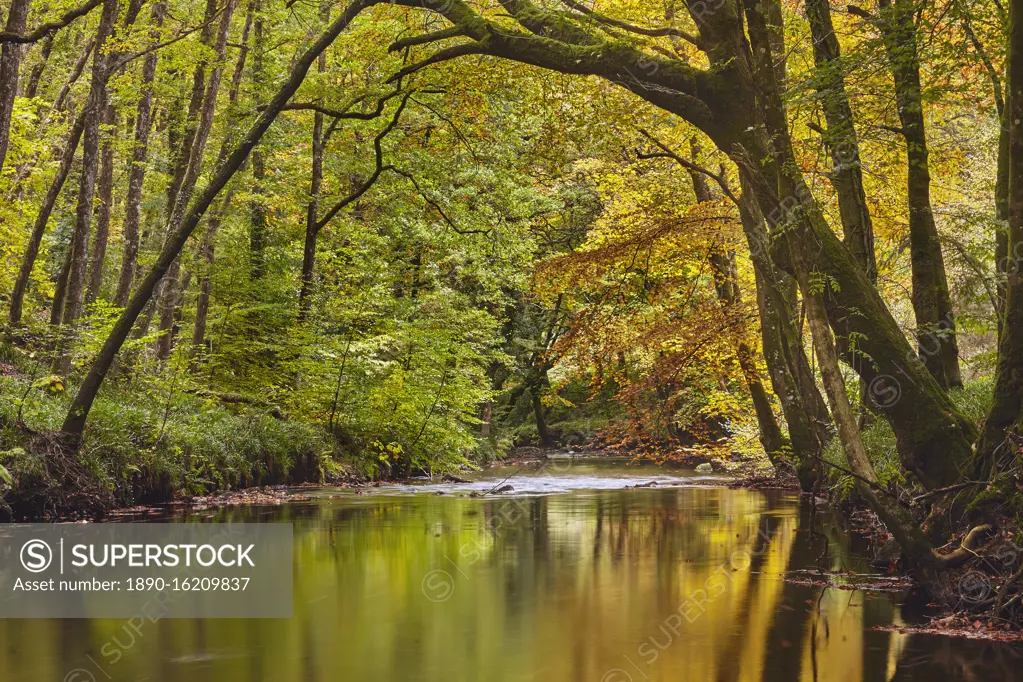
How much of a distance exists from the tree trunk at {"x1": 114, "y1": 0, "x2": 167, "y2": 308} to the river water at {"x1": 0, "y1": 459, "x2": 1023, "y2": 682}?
19.9ft

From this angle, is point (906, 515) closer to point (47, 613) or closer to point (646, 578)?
point (646, 578)

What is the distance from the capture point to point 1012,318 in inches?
288

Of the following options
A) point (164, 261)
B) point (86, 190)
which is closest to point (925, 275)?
point (164, 261)

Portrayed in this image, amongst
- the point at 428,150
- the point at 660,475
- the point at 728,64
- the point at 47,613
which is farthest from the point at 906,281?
the point at 47,613

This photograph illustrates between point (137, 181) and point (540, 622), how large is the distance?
1449 centimetres

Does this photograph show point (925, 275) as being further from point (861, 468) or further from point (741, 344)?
point (741, 344)

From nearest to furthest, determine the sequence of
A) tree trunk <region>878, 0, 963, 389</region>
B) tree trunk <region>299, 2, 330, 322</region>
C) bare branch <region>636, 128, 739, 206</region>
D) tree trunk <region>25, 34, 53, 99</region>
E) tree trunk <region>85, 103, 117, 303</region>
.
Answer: tree trunk <region>878, 0, 963, 389</region>
bare branch <region>636, 128, 739, 206</region>
tree trunk <region>85, 103, 117, 303</region>
tree trunk <region>25, 34, 53, 99</region>
tree trunk <region>299, 2, 330, 322</region>

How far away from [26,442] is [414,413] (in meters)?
11.0

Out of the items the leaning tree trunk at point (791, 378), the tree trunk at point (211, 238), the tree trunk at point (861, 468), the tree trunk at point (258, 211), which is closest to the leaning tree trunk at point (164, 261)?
the leaning tree trunk at point (791, 378)

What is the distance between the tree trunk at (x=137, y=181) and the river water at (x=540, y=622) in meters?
6.08

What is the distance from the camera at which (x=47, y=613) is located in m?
7.07

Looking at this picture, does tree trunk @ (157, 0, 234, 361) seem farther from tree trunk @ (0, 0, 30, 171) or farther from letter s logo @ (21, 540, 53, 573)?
letter s logo @ (21, 540, 53, 573)

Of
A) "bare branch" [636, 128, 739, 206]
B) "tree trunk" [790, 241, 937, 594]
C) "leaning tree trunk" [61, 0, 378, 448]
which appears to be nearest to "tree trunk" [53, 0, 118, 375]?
"leaning tree trunk" [61, 0, 378, 448]

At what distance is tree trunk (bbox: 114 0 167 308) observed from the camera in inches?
677
